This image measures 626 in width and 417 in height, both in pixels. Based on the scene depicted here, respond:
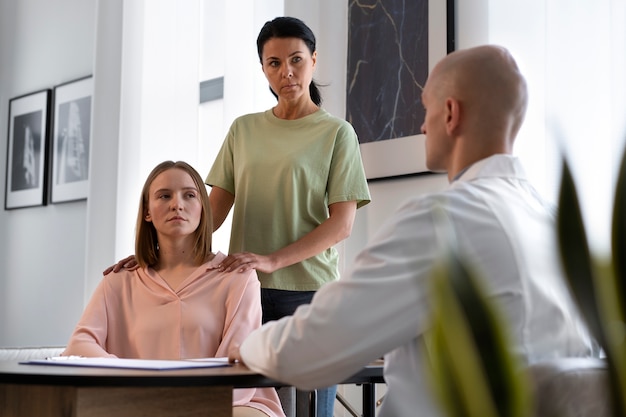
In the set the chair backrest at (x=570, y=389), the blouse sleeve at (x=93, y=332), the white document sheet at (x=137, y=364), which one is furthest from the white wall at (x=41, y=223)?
the chair backrest at (x=570, y=389)

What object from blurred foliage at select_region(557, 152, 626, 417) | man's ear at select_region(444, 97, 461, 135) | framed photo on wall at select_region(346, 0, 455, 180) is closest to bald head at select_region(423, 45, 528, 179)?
man's ear at select_region(444, 97, 461, 135)

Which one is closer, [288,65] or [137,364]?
[137,364]

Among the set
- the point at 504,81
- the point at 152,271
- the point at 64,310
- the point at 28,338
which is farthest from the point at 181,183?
the point at 28,338

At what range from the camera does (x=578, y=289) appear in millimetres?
622

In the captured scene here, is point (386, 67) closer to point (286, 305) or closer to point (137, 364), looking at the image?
point (286, 305)

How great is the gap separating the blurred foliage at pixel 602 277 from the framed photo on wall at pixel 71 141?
471 cm

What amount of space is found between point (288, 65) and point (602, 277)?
224 cm

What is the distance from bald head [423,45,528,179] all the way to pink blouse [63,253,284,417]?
1007 millimetres

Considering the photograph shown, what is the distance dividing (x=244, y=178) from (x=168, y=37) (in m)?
1.98

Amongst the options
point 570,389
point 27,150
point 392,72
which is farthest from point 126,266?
point 27,150

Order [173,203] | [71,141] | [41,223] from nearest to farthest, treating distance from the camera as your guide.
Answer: [173,203]
[71,141]
[41,223]

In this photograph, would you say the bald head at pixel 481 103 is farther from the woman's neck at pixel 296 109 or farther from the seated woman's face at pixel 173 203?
the woman's neck at pixel 296 109

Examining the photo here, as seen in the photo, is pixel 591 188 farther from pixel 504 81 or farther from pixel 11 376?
pixel 11 376

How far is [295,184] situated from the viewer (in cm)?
276
